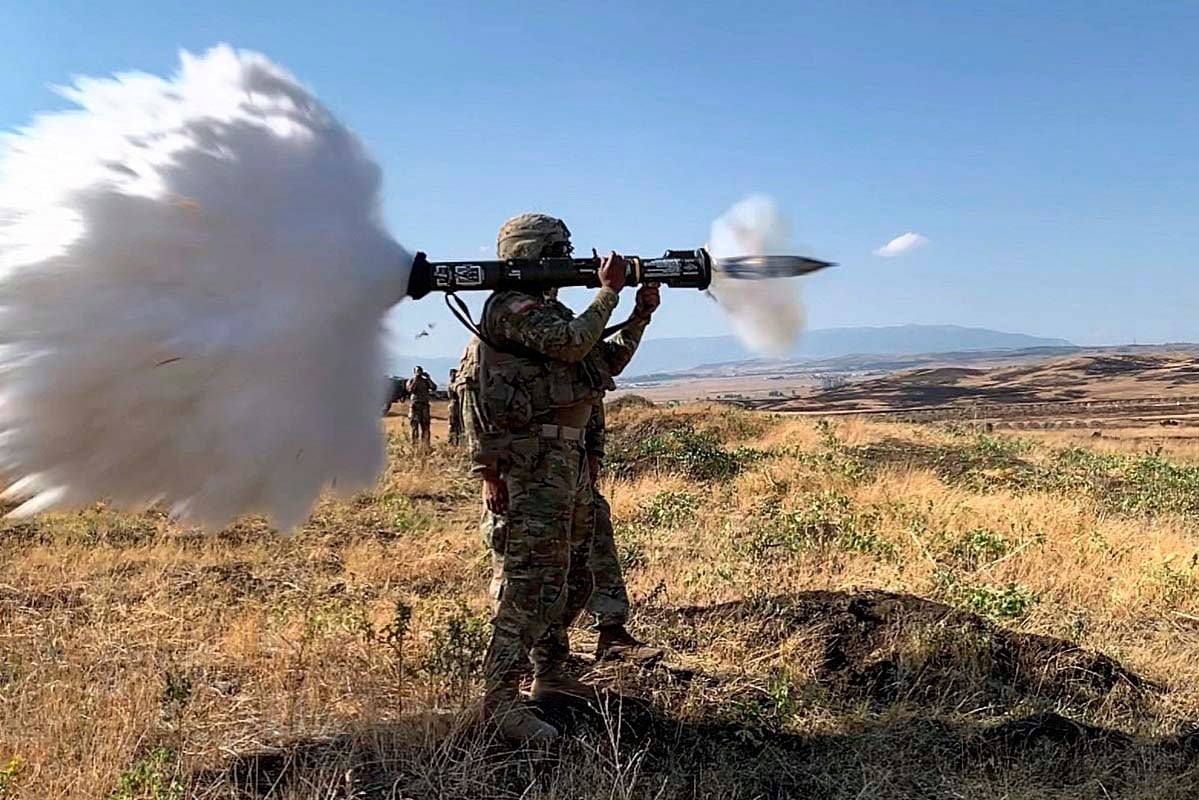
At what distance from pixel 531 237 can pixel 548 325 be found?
55 centimetres

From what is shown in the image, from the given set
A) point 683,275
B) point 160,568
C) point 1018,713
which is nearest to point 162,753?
point 683,275

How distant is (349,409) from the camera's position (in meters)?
3.90

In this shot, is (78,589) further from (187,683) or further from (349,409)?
(349,409)

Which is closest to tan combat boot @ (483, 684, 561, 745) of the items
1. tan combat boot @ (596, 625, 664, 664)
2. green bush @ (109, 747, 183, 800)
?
tan combat boot @ (596, 625, 664, 664)

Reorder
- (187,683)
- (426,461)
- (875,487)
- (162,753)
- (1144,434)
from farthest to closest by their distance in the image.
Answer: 1. (1144,434)
2. (426,461)
3. (875,487)
4. (187,683)
5. (162,753)

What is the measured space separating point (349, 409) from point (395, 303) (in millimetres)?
502

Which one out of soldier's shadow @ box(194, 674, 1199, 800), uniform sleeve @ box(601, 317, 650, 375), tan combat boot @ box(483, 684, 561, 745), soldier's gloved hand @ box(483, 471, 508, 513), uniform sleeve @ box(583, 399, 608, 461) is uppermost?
uniform sleeve @ box(601, 317, 650, 375)

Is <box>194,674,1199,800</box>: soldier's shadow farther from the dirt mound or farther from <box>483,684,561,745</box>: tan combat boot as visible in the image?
the dirt mound

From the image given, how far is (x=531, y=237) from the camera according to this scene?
4406 millimetres

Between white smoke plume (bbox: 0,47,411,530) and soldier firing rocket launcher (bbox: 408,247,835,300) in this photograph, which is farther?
soldier firing rocket launcher (bbox: 408,247,835,300)

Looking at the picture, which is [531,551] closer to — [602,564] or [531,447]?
[531,447]

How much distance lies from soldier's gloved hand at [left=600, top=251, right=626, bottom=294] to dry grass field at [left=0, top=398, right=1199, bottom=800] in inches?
75.6

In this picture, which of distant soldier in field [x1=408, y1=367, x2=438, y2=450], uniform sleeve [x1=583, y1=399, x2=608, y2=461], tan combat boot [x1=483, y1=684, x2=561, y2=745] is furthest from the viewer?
distant soldier in field [x1=408, y1=367, x2=438, y2=450]

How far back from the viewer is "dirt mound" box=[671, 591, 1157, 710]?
479 cm
